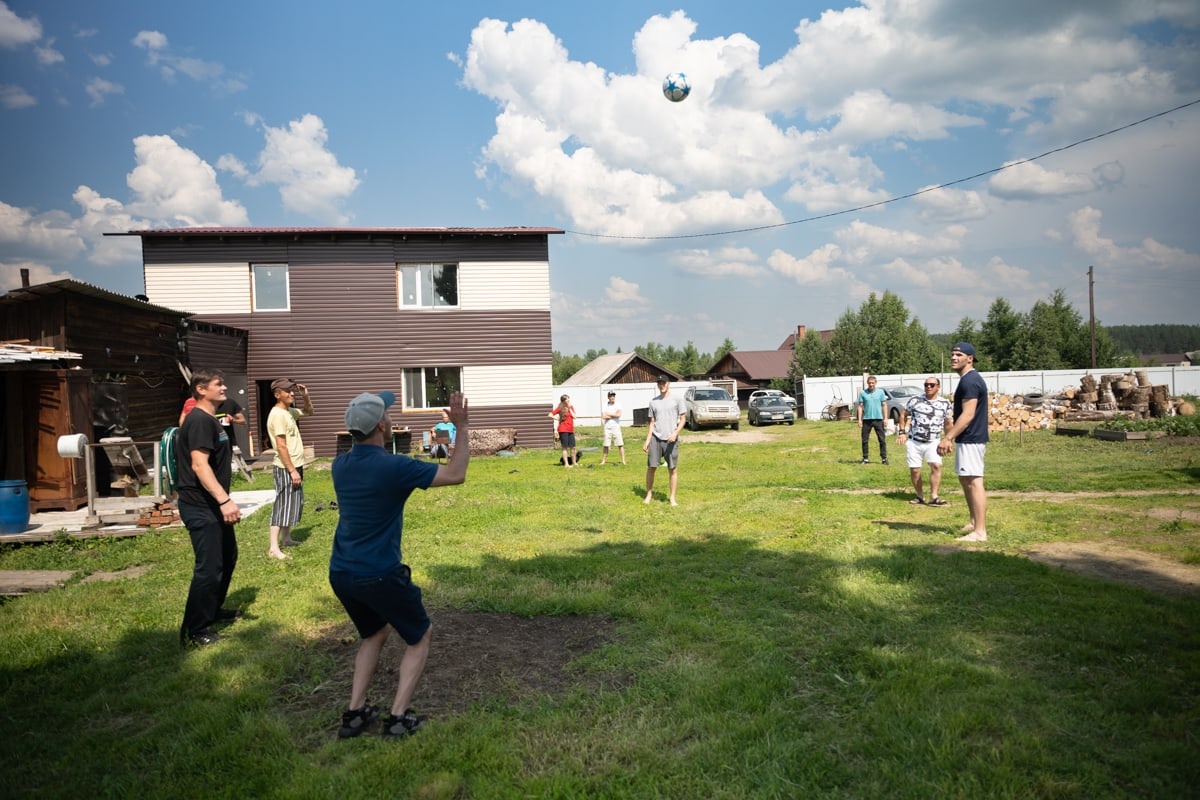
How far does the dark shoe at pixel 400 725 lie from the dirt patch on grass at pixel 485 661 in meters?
0.26

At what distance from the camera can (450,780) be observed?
326cm

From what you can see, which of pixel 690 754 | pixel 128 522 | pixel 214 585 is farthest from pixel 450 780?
pixel 128 522

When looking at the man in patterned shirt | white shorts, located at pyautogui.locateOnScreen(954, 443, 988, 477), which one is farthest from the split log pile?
white shorts, located at pyautogui.locateOnScreen(954, 443, 988, 477)

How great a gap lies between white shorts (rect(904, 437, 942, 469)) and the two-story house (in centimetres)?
1305

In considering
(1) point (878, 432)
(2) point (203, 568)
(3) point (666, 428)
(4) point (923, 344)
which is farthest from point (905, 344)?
(2) point (203, 568)

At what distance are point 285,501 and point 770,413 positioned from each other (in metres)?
25.9

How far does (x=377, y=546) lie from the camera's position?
357 cm

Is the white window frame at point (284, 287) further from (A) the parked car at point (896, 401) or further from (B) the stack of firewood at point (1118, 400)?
(B) the stack of firewood at point (1118, 400)

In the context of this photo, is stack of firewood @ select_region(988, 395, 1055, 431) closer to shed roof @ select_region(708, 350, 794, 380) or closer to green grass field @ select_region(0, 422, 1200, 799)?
green grass field @ select_region(0, 422, 1200, 799)

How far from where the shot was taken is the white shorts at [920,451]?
948cm

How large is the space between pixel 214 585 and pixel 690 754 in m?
3.70

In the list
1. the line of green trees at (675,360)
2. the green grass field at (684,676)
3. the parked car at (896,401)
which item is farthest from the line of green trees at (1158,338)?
the green grass field at (684,676)

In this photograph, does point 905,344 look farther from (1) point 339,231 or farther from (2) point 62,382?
(2) point 62,382

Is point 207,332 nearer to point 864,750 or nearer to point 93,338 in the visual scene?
point 93,338
